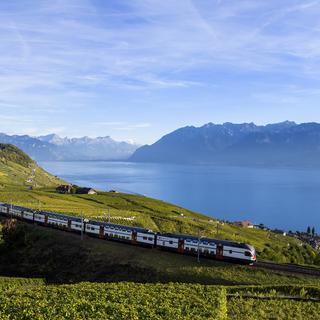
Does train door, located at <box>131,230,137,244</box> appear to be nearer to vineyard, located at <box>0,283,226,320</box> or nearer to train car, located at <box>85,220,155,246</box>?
train car, located at <box>85,220,155,246</box>

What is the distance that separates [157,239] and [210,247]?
8992 millimetres

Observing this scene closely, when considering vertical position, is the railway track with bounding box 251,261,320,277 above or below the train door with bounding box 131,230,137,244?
below

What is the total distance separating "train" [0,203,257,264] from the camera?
5525 cm

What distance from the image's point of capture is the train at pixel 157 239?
2175 inches

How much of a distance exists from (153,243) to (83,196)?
104682mm

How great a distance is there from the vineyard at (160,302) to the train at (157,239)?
13264mm

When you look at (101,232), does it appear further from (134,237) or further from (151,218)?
(151,218)

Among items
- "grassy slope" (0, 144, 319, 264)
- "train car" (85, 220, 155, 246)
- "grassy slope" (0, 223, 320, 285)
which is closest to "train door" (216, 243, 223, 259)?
"grassy slope" (0, 223, 320, 285)

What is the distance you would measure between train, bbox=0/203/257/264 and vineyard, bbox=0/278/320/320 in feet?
43.5

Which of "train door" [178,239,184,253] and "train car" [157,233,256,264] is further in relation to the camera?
"train door" [178,239,184,253]

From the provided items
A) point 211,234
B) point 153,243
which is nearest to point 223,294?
point 153,243

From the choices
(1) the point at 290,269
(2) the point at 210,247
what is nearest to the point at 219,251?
(2) the point at 210,247

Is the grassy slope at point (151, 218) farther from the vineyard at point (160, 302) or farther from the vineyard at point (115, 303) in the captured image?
the vineyard at point (115, 303)

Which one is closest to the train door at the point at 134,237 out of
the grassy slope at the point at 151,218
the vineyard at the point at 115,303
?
the grassy slope at the point at 151,218
